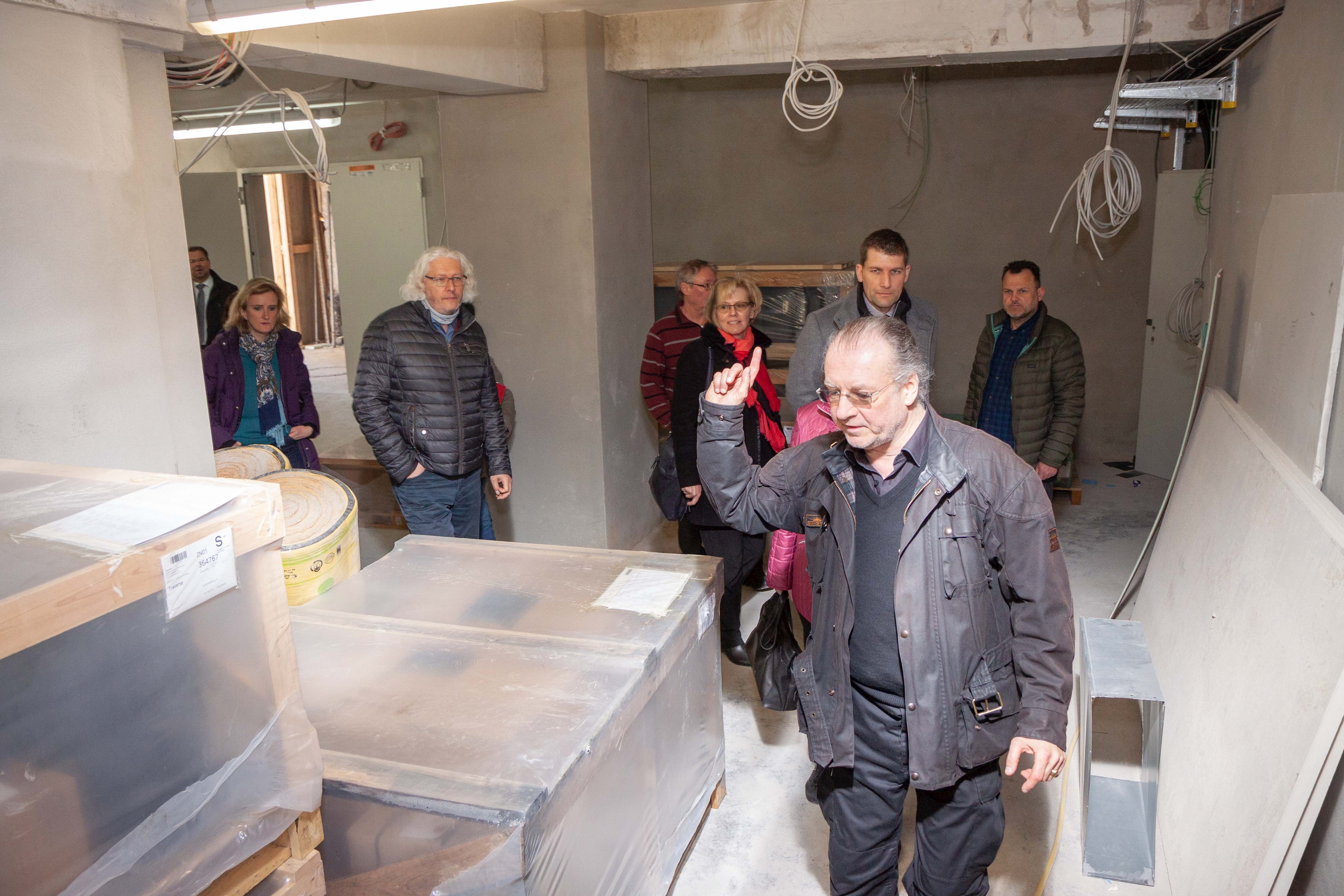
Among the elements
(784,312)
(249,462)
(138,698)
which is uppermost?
(784,312)

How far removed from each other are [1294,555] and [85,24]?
10.6ft

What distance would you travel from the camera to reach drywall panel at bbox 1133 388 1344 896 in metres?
1.95

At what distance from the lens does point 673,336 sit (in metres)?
4.65

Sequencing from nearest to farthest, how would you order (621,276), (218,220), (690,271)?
(690,271) → (621,276) → (218,220)

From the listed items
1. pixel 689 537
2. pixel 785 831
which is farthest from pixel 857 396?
pixel 689 537

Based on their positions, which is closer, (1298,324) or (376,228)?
(1298,324)

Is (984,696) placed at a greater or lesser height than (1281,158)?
lesser

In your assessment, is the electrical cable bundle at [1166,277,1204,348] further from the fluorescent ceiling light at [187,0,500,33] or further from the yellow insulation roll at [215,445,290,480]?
the yellow insulation roll at [215,445,290,480]

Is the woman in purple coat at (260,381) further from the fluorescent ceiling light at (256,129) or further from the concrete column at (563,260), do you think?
the fluorescent ceiling light at (256,129)

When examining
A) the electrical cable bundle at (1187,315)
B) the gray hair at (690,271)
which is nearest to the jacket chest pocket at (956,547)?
the gray hair at (690,271)

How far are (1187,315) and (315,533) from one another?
5.75 metres

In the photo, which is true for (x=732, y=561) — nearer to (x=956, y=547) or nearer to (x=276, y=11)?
(x=956, y=547)

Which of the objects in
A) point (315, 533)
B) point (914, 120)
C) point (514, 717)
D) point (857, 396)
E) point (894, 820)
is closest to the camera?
point (857, 396)

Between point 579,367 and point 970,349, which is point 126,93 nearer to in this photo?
point 579,367
